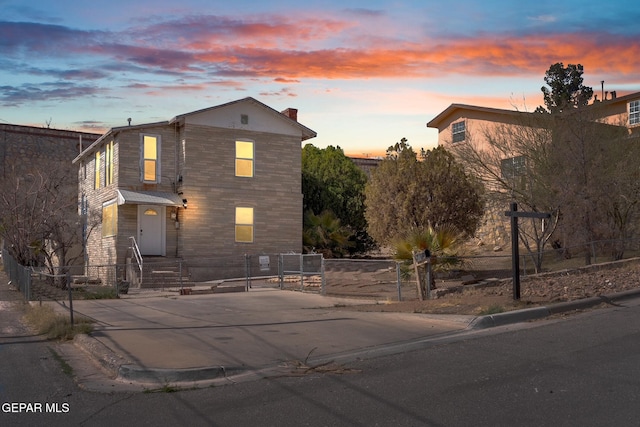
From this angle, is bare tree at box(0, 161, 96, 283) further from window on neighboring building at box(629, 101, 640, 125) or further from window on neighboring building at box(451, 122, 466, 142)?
window on neighboring building at box(629, 101, 640, 125)

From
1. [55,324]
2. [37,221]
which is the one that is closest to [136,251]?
[37,221]

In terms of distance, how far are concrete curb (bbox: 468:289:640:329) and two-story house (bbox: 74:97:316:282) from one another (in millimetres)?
15750

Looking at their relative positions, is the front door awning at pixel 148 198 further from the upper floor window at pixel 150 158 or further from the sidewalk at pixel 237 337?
the sidewalk at pixel 237 337

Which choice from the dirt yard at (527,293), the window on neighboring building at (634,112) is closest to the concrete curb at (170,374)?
the dirt yard at (527,293)

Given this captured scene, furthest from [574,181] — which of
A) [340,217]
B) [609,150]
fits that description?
[340,217]

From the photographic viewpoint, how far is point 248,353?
9.05 m

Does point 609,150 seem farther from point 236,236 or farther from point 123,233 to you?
point 123,233

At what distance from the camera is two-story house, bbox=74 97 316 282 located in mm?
25875

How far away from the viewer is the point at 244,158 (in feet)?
90.6

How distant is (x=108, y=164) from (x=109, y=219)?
2.41m

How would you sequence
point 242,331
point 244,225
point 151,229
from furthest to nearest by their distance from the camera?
point 244,225 → point 151,229 → point 242,331

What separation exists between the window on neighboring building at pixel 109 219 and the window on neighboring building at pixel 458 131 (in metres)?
17.6

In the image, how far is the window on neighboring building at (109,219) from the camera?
85.4ft

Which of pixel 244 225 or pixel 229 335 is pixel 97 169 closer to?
pixel 244 225
